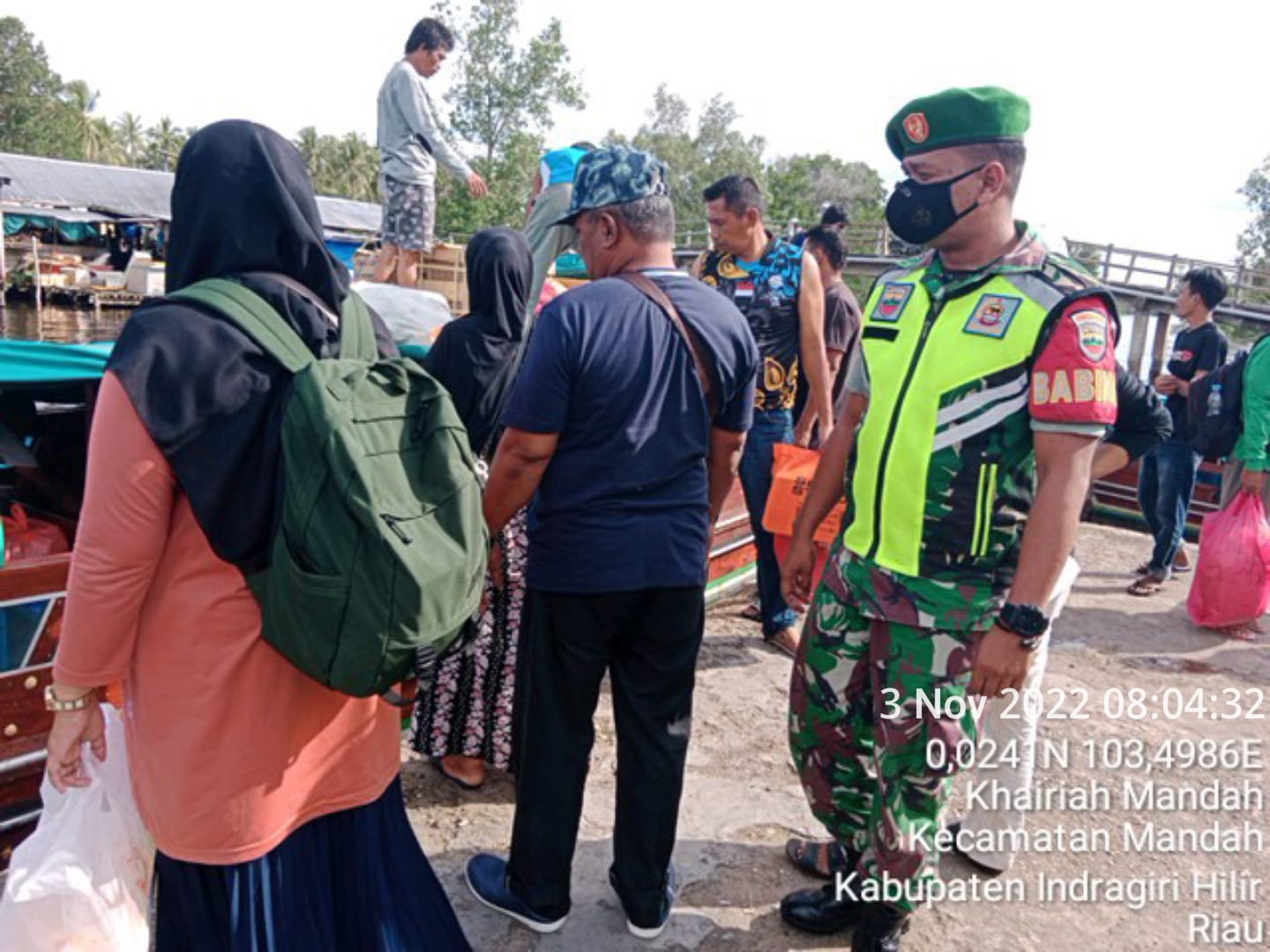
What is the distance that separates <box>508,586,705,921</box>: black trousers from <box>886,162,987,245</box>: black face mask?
3.57 ft

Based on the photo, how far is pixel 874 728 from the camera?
241 cm

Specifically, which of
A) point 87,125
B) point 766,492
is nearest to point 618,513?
point 766,492

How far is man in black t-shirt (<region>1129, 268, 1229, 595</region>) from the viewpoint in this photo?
20.9ft

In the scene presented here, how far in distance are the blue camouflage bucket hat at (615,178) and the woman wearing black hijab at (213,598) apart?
748 millimetres

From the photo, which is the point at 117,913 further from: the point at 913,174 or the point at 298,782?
the point at 913,174

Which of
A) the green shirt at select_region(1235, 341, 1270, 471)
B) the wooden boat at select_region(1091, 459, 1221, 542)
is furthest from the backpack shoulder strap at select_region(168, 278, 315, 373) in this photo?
the wooden boat at select_region(1091, 459, 1221, 542)

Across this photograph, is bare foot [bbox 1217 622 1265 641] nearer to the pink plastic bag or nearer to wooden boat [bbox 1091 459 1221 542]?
the pink plastic bag

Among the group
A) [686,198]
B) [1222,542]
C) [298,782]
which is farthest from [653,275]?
[686,198]

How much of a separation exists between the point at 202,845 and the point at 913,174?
2196 mm

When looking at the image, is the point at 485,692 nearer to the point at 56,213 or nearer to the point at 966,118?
the point at 966,118

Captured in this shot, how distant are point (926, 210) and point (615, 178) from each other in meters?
0.79

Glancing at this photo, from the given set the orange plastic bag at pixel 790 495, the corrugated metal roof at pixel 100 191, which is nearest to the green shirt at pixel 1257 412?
the orange plastic bag at pixel 790 495

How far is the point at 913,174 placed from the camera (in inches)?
90.9

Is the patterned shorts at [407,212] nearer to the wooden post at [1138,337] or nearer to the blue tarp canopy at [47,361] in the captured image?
the blue tarp canopy at [47,361]
